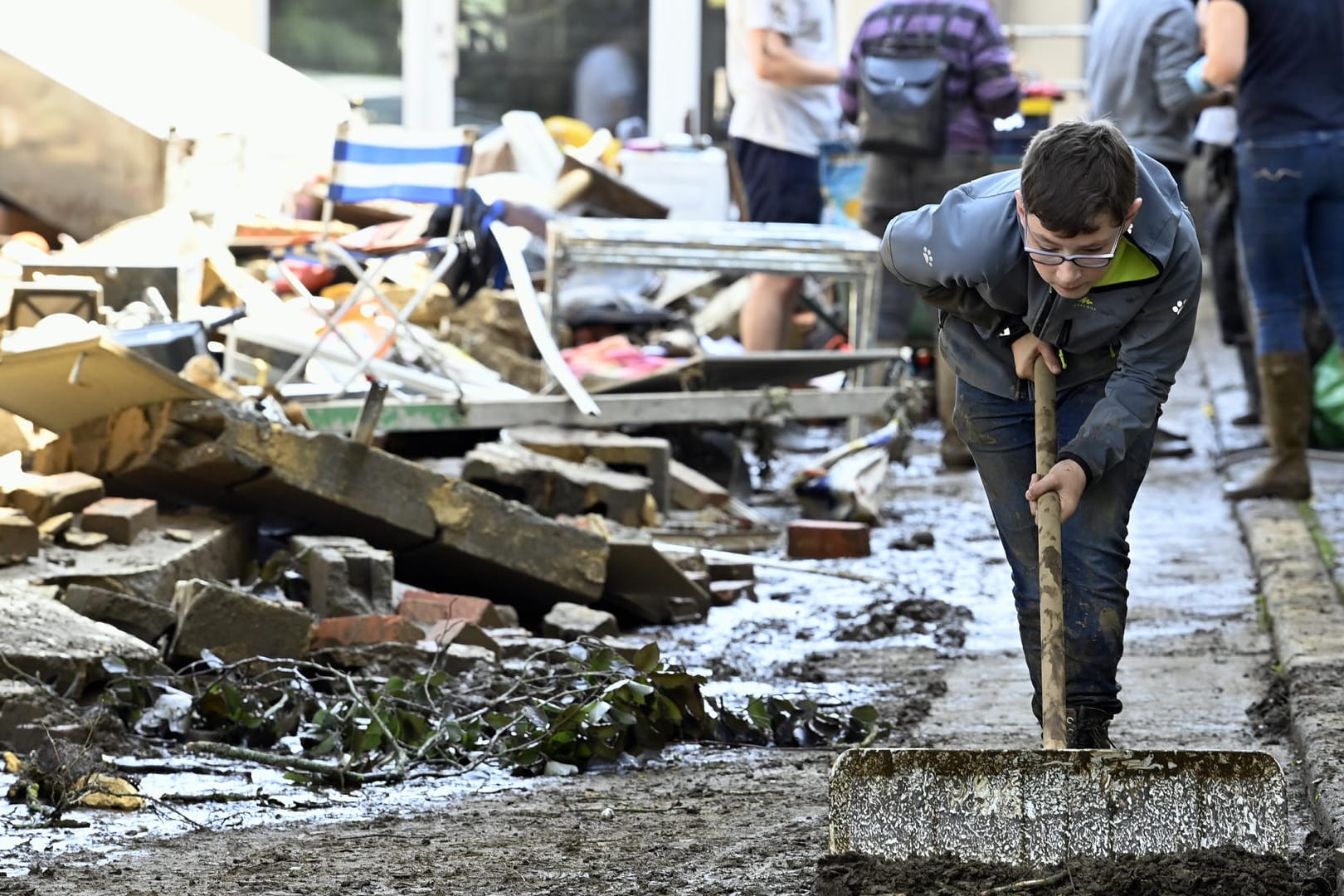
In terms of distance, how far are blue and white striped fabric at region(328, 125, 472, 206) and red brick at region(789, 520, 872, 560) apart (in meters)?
2.37

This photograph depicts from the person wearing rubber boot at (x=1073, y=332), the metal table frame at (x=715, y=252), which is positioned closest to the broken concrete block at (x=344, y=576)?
the person wearing rubber boot at (x=1073, y=332)

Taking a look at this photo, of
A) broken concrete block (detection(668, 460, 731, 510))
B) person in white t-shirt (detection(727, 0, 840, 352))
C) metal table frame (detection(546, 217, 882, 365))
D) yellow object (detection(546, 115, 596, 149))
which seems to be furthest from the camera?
yellow object (detection(546, 115, 596, 149))

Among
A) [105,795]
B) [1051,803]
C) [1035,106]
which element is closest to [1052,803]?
[1051,803]

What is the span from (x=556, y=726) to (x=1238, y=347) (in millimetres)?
6182

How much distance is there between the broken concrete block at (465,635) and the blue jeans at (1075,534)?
5.80 ft

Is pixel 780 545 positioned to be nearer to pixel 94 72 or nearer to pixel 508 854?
pixel 508 854

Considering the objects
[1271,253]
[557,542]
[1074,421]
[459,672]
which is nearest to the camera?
[1074,421]

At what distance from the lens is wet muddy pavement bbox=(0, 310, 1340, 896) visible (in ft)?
10.7

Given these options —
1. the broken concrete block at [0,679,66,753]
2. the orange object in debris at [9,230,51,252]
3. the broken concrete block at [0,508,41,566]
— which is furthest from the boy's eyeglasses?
the orange object in debris at [9,230,51,252]

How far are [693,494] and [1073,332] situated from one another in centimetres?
427

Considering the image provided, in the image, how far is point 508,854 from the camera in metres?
3.49

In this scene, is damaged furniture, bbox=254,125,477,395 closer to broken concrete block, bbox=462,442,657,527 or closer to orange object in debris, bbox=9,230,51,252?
broken concrete block, bbox=462,442,657,527

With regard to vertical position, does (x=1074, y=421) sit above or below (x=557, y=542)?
above

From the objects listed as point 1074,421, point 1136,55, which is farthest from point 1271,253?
point 1074,421
